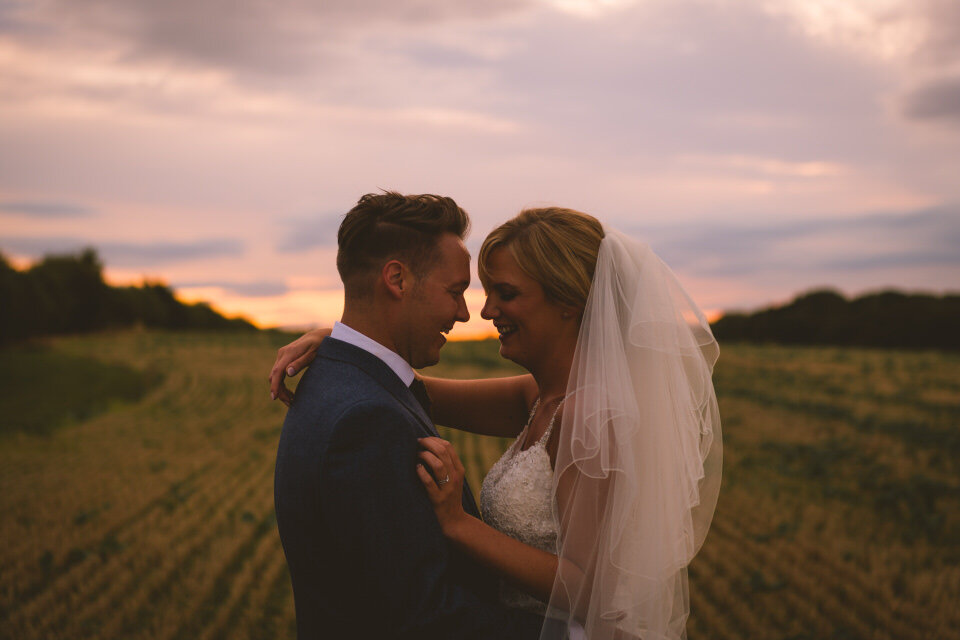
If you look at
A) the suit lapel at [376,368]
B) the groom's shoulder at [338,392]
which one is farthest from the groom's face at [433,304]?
the groom's shoulder at [338,392]

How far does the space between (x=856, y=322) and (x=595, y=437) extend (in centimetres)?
7238

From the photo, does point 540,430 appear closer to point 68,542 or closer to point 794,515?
point 68,542

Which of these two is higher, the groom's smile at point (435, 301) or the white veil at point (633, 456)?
the groom's smile at point (435, 301)

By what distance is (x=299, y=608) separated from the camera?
A: 9.95 feet

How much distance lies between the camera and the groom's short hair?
3162 millimetres

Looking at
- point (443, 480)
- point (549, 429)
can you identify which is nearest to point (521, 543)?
point (443, 480)

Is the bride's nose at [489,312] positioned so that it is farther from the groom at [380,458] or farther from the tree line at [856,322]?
the tree line at [856,322]

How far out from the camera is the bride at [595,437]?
3291mm

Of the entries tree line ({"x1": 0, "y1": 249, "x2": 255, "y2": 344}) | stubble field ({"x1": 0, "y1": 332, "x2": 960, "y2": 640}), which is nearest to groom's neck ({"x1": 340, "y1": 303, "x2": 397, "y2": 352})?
stubble field ({"x1": 0, "y1": 332, "x2": 960, "y2": 640})

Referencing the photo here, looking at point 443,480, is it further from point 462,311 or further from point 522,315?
point 522,315

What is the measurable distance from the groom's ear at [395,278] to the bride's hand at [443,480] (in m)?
0.66

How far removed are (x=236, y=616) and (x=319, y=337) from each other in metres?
4.76

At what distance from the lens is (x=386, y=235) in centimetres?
317

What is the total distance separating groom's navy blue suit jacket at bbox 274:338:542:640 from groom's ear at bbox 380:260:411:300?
397mm
